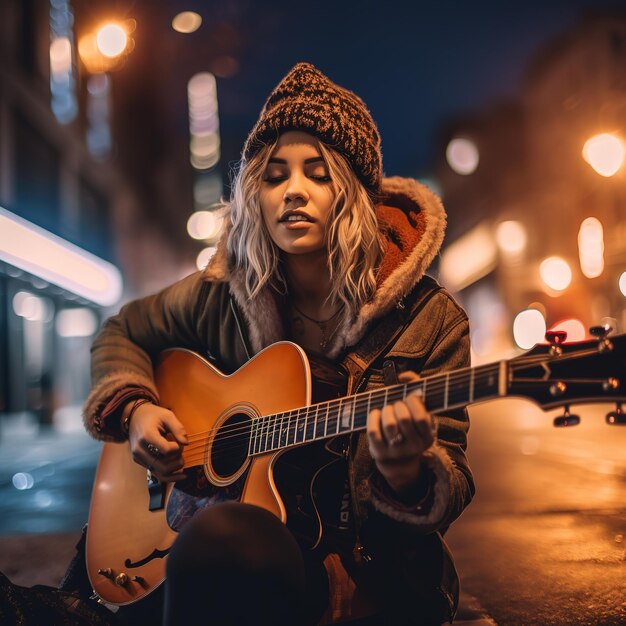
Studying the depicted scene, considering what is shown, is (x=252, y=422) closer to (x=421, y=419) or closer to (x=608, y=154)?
(x=421, y=419)

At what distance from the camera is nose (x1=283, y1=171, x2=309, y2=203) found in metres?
2.32

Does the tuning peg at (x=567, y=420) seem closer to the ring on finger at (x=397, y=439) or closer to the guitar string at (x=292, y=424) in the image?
the guitar string at (x=292, y=424)

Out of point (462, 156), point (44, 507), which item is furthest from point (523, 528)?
point (462, 156)

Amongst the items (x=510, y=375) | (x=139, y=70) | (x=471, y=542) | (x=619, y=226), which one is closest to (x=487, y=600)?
(x=471, y=542)

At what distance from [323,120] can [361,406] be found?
3.81 feet

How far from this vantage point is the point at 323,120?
7.77 feet

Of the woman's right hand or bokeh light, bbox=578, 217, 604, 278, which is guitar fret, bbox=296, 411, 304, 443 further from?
bokeh light, bbox=578, 217, 604, 278

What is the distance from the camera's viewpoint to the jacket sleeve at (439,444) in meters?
1.78

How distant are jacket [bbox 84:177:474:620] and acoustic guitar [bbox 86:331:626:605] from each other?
0.16 meters

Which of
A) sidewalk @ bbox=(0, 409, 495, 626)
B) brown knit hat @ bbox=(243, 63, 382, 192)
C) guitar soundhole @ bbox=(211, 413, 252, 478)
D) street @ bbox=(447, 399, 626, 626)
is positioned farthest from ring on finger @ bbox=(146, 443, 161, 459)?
street @ bbox=(447, 399, 626, 626)

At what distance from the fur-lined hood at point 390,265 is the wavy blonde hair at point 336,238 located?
5cm

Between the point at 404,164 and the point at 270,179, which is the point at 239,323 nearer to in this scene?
the point at 270,179

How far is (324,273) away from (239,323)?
0.42 metres

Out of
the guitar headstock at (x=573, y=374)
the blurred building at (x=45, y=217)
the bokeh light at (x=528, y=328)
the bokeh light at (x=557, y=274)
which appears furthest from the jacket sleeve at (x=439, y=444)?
the bokeh light at (x=528, y=328)
